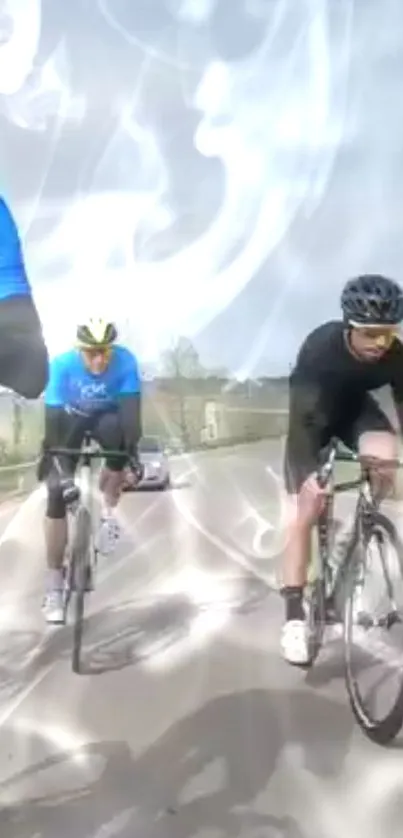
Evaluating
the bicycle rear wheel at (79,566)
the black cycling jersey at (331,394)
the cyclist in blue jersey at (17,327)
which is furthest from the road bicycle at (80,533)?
the black cycling jersey at (331,394)

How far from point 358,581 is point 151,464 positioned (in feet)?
0.97

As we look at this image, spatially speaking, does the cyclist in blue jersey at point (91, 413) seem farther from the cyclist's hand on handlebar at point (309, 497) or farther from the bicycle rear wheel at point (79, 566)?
the cyclist's hand on handlebar at point (309, 497)

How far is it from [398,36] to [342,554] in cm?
62

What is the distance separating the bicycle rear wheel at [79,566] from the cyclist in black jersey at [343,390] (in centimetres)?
24

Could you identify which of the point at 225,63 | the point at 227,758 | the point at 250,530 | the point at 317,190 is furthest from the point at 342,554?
the point at 225,63

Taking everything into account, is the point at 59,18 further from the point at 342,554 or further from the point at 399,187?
the point at 342,554

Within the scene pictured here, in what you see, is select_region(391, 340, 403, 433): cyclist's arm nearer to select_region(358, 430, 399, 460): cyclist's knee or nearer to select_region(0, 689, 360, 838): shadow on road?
select_region(358, 430, 399, 460): cyclist's knee

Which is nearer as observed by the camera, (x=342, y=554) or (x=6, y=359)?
(x=6, y=359)

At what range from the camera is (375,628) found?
6.68ft

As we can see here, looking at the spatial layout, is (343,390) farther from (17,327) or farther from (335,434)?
(17,327)

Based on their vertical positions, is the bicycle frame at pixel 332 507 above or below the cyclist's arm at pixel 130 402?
below

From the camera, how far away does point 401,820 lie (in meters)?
1.95

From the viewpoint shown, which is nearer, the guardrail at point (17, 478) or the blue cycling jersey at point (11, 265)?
the blue cycling jersey at point (11, 265)

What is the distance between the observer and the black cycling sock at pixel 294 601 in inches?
80.0
